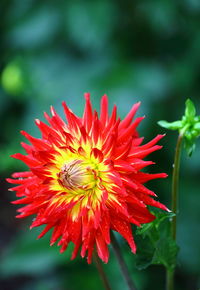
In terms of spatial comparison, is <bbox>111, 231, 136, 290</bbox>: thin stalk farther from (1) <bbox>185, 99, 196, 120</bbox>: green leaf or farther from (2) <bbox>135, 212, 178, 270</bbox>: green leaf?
(1) <bbox>185, 99, 196, 120</bbox>: green leaf

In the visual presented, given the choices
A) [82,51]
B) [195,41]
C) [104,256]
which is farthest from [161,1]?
[104,256]

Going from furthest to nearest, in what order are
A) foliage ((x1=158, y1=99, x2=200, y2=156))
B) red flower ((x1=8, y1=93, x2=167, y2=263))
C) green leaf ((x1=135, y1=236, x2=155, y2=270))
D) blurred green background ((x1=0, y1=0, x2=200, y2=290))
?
blurred green background ((x1=0, y1=0, x2=200, y2=290))
green leaf ((x1=135, y1=236, x2=155, y2=270))
foliage ((x1=158, y1=99, x2=200, y2=156))
red flower ((x1=8, y1=93, x2=167, y2=263))

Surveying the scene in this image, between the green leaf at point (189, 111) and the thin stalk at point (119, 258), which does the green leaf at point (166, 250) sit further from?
the green leaf at point (189, 111)

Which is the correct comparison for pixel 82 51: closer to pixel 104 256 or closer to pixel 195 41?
pixel 195 41

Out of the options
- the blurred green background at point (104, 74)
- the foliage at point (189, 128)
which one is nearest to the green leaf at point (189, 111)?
the foliage at point (189, 128)

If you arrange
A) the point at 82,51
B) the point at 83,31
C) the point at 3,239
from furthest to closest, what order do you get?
the point at 3,239, the point at 82,51, the point at 83,31

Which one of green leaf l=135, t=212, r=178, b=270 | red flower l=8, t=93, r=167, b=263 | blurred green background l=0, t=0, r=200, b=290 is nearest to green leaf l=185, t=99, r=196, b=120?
red flower l=8, t=93, r=167, b=263

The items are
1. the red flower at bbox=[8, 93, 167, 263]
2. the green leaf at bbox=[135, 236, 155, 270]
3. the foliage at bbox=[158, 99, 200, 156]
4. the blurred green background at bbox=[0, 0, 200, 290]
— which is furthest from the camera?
the blurred green background at bbox=[0, 0, 200, 290]

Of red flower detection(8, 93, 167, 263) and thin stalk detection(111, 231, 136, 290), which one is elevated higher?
red flower detection(8, 93, 167, 263)
